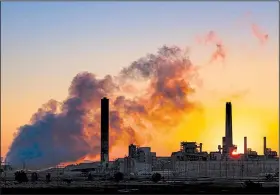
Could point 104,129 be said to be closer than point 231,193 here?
No

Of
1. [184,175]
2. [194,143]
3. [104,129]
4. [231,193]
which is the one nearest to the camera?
[231,193]

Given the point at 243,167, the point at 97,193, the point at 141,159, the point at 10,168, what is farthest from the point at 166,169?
the point at 97,193

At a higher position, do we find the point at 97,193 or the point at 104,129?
the point at 104,129

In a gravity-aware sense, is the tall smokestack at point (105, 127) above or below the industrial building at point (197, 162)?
above

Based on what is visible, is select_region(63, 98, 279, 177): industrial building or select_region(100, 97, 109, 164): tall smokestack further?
select_region(63, 98, 279, 177): industrial building

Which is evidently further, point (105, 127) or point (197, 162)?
point (197, 162)

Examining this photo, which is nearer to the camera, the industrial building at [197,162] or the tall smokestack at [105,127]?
the tall smokestack at [105,127]

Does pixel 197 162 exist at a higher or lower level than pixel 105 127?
lower

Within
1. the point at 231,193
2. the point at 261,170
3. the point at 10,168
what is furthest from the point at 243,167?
the point at 231,193

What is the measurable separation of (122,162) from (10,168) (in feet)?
76.1

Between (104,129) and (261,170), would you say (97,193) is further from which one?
(261,170)

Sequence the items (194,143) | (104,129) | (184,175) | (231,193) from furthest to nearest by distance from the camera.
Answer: (194,143) < (184,175) < (104,129) < (231,193)

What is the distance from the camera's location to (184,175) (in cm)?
11075

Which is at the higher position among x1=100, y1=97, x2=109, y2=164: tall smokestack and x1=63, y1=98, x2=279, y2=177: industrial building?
x1=100, y1=97, x2=109, y2=164: tall smokestack
